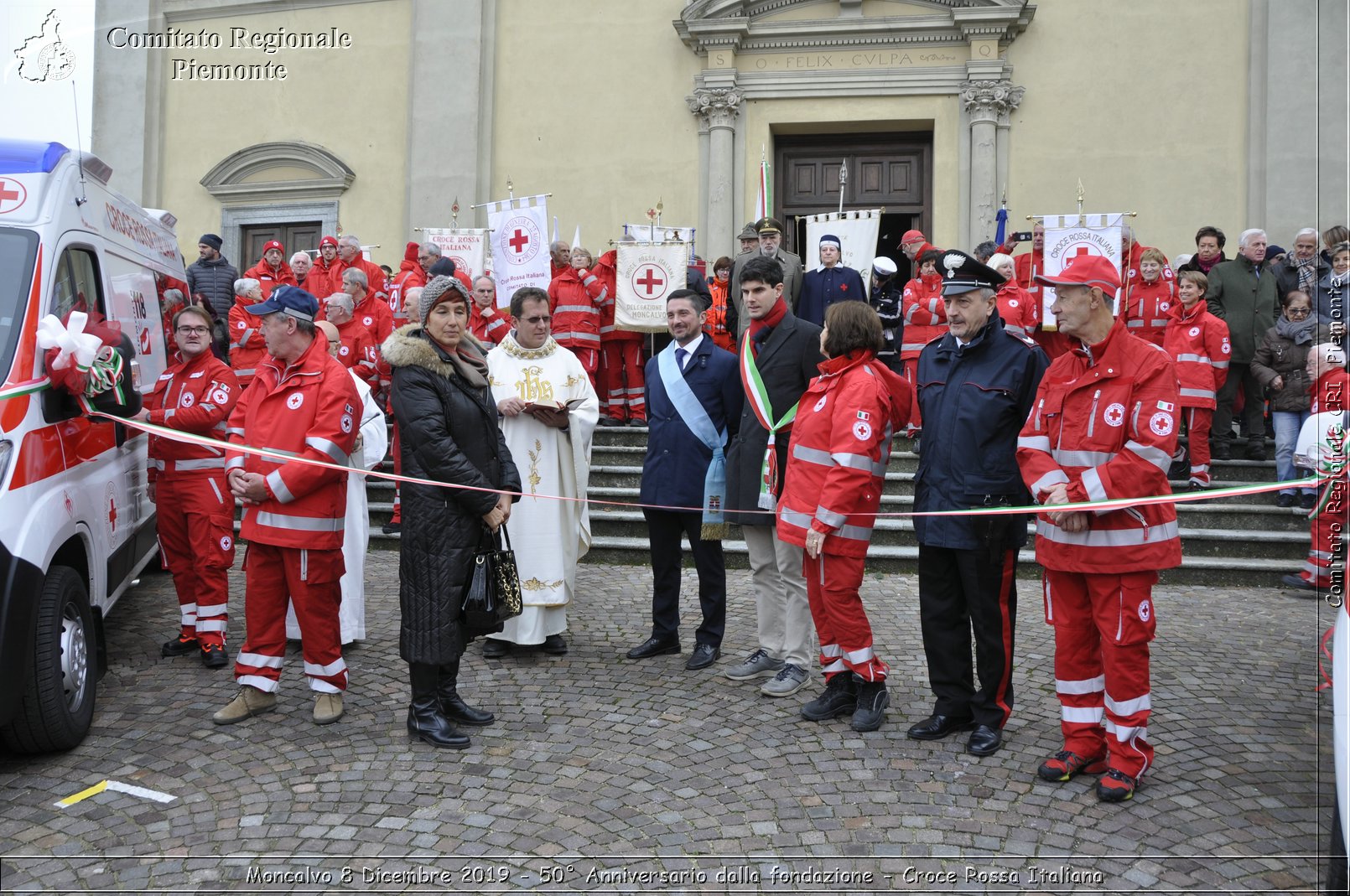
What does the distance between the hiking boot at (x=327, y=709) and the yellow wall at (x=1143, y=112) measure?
12342 millimetres

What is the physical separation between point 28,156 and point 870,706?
476 cm

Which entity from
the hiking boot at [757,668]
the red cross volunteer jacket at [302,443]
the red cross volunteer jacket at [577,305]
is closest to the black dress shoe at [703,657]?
the hiking boot at [757,668]

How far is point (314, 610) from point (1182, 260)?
1089 cm

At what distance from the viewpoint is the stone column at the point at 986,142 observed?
1474 centimetres

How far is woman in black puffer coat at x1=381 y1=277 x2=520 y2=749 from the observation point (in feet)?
15.6

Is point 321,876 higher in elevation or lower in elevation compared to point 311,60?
lower

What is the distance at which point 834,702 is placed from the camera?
204 inches

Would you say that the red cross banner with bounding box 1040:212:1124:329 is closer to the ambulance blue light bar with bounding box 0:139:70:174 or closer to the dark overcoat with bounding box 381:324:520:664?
the dark overcoat with bounding box 381:324:520:664

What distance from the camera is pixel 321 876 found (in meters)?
3.55

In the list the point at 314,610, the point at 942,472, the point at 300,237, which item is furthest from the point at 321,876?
the point at 300,237

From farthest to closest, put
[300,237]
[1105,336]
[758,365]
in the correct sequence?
[300,237] < [758,365] < [1105,336]

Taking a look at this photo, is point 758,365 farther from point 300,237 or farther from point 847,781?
point 300,237

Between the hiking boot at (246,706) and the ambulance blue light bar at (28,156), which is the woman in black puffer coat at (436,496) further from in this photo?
the ambulance blue light bar at (28,156)

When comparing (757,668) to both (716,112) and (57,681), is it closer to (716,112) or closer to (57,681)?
(57,681)
